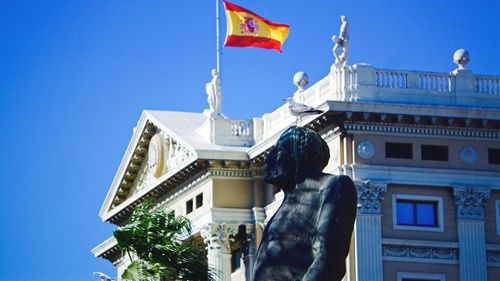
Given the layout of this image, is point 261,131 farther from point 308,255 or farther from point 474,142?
point 308,255

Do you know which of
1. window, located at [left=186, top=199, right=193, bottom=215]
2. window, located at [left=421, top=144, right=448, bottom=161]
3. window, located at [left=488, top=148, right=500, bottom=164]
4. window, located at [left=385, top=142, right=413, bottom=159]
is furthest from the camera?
window, located at [left=186, top=199, right=193, bottom=215]

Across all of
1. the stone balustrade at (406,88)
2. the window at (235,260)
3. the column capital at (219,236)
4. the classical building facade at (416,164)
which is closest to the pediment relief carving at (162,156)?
the column capital at (219,236)

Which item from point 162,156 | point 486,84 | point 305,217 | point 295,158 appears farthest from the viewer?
point 162,156

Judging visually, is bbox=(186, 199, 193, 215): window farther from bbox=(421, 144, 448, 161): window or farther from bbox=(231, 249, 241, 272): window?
bbox=(421, 144, 448, 161): window

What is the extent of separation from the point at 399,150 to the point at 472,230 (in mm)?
4260

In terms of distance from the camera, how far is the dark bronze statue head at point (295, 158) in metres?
15.1

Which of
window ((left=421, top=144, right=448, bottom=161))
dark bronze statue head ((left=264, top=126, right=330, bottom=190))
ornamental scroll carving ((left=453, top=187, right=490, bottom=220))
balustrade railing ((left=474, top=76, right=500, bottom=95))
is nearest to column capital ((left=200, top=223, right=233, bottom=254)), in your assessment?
window ((left=421, top=144, right=448, bottom=161))

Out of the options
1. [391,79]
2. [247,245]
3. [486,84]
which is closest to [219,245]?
[247,245]

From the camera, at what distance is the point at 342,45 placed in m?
67.3

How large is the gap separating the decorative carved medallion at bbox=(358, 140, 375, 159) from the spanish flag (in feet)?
21.4

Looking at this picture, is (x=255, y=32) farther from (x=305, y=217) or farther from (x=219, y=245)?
(x=305, y=217)

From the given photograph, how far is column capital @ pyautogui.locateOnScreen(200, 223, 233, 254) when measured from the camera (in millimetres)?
74500

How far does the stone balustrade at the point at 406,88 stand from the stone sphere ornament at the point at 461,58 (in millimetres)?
312

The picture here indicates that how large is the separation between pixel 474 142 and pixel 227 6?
41.3 feet
